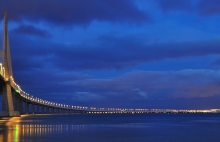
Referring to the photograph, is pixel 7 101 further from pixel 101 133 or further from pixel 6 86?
pixel 101 133

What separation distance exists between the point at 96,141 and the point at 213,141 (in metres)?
9.78

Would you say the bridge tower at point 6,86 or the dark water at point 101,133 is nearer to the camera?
the dark water at point 101,133

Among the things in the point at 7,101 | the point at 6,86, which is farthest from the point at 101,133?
the point at 6,86

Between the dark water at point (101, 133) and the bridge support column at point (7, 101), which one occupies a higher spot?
the bridge support column at point (7, 101)

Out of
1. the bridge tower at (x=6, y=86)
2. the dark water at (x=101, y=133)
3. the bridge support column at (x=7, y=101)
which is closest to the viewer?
the dark water at (x=101, y=133)

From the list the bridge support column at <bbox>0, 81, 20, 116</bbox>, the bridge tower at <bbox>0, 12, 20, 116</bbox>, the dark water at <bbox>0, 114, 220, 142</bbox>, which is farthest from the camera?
the bridge tower at <bbox>0, 12, 20, 116</bbox>

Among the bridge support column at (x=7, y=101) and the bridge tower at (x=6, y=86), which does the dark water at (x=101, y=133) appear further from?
the bridge tower at (x=6, y=86)

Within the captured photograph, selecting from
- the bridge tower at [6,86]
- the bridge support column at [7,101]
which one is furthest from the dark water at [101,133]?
the bridge tower at [6,86]

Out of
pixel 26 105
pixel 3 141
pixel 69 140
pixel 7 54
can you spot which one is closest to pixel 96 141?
pixel 69 140

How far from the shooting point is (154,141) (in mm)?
33812

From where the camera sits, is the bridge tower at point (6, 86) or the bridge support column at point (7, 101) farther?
the bridge tower at point (6, 86)

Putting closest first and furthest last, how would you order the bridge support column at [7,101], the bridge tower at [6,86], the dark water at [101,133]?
the dark water at [101,133], the bridge support column at [7,101], the bridge tower at [6,86]

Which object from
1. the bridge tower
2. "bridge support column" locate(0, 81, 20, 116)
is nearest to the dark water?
"bridge support column" locate(0, 81, 20, 116)

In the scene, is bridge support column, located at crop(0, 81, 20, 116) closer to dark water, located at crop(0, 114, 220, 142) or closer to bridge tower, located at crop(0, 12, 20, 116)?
bridge tower, located at crop(0, 12, 20, 116)
